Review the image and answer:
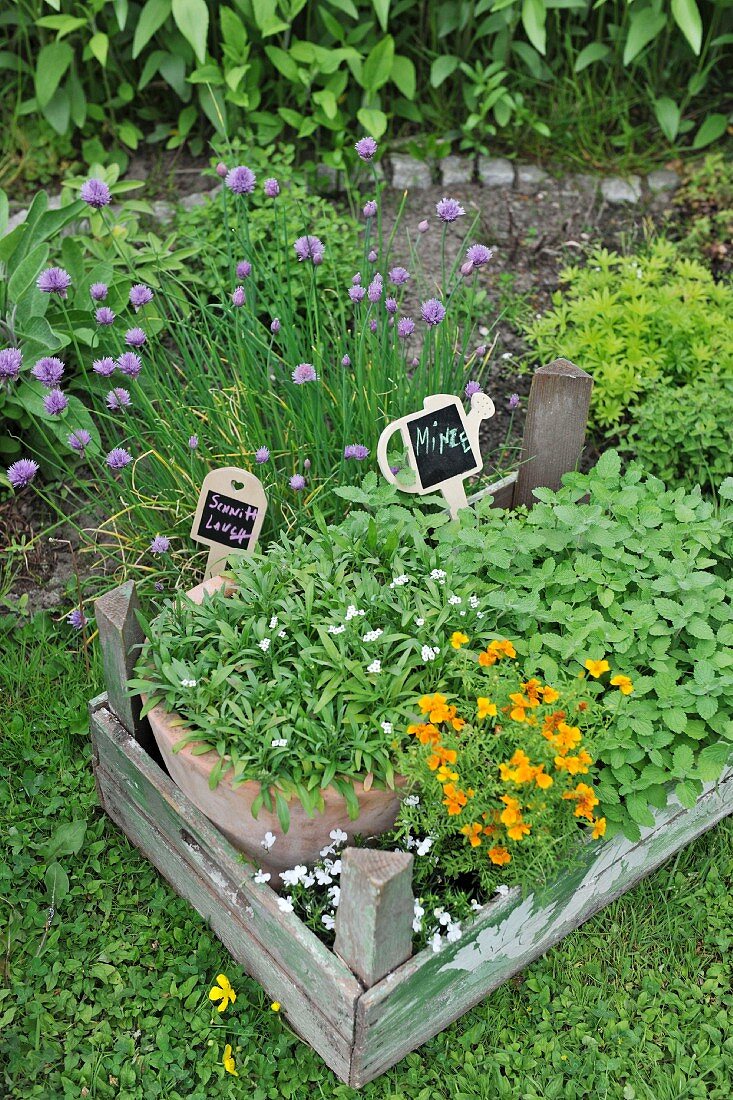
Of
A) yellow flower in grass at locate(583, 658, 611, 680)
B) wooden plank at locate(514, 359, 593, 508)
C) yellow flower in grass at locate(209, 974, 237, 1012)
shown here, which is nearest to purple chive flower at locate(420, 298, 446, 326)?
wooden plank at locate(514, 359, 593, 508)

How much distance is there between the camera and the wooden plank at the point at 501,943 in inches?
73.2

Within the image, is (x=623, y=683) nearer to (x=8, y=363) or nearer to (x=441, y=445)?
(x=441, y=445)

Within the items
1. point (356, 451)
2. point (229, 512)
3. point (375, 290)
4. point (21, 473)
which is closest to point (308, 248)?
point (375, 290)

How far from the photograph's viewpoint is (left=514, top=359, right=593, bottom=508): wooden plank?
248cm

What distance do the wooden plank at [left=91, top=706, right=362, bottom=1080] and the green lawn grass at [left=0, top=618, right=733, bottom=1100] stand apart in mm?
94

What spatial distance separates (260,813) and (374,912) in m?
0.36

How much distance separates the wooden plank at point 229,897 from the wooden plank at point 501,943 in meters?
0.06

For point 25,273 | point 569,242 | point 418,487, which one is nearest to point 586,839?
point 418,487

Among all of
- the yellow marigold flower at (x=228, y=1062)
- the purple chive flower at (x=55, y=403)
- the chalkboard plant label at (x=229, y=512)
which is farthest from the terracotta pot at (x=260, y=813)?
the purple chive flower at (x=55, y=403)

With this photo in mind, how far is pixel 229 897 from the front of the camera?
6.71 feet

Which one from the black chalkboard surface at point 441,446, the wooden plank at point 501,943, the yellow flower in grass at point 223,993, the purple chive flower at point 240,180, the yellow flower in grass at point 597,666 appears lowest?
the yellow flower in grass at point 223,993

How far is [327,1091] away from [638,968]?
714 mm

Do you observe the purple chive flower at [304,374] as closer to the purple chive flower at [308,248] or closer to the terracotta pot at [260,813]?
the purple chive flower at [308,248]

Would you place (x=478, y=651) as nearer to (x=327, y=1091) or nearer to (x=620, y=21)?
(x=327, y=1091)
